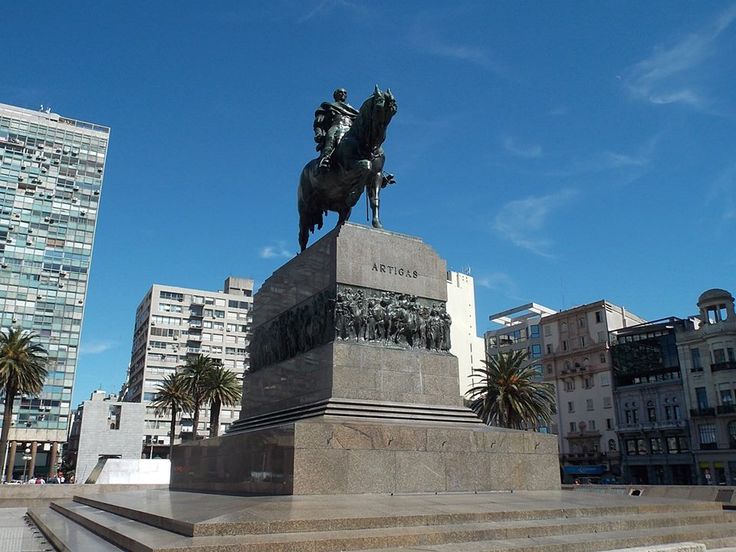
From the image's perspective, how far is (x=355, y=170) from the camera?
63.9 ft

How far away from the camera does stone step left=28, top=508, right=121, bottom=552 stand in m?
9.35

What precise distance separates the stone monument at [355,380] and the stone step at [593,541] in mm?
5140

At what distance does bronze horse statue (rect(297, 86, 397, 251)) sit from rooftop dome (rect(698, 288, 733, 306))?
54.8 metres

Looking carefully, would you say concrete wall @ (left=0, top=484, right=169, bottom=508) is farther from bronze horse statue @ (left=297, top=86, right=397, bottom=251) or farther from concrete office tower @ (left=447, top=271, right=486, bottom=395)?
concrete office tower @ (left=447, top=271, right=486, bottom=395)

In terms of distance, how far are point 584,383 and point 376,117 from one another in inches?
2645

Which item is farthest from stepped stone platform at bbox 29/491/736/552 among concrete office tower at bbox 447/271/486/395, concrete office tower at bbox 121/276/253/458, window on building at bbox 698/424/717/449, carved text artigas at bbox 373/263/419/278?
concrete office tower at bbox 447/271/486/395

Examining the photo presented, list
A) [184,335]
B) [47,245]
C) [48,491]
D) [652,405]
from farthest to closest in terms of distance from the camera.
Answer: [184,335] → [47,245] → [652,405] → [48,491]

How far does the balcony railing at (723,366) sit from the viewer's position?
6126cm

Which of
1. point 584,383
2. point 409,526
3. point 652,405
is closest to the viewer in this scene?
point 409,526

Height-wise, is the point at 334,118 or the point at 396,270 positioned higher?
the point at 334,118

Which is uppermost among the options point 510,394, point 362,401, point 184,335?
point 184,335

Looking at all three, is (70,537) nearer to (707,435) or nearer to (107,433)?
(107,433)

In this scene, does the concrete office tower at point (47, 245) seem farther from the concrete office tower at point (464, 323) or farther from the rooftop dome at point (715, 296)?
the rooftop dome at point (715, 296)

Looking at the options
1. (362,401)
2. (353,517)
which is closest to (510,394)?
(362,401)
